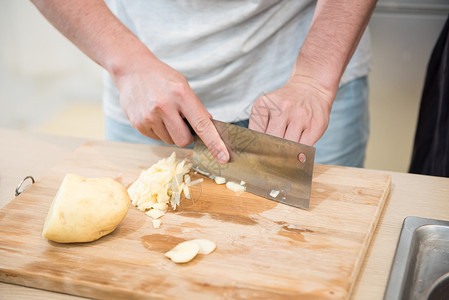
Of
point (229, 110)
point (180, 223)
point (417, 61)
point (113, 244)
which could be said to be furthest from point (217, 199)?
point (417, 61)

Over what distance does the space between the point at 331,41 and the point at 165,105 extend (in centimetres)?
49

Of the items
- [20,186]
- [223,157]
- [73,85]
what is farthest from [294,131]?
[73,85]

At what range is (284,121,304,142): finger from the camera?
1109mm

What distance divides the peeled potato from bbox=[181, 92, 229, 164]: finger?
0.90 ft

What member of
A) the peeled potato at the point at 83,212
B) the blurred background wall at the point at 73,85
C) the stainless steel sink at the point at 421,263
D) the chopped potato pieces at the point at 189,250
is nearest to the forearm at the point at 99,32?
the peeled potato at the point at 83,212

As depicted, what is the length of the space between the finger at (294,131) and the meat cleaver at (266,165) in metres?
0.08

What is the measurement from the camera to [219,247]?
887 mm

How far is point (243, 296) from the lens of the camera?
0.76m

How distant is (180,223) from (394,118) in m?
1.68

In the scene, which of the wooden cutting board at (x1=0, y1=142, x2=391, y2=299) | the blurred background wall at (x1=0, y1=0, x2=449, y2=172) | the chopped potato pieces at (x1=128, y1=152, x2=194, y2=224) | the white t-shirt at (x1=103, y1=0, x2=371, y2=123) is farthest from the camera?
the blurred background wall at (x1=0, y1=0, x2=449, y2=172)

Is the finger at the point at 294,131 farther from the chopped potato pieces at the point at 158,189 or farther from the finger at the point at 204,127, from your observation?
the chopped potato pieces at the point at 158,189

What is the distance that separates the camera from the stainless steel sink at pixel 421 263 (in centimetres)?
80

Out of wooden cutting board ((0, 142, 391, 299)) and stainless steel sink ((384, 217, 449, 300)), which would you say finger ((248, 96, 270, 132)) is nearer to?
wooden cutting board ((0, 142, 391, 299))

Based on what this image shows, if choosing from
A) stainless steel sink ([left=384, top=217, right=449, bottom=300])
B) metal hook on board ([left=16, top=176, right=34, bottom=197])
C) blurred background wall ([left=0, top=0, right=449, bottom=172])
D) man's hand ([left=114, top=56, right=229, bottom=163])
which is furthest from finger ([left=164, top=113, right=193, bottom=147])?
blurred background wall ([left=0, top=0, right=449, bottom=172])
